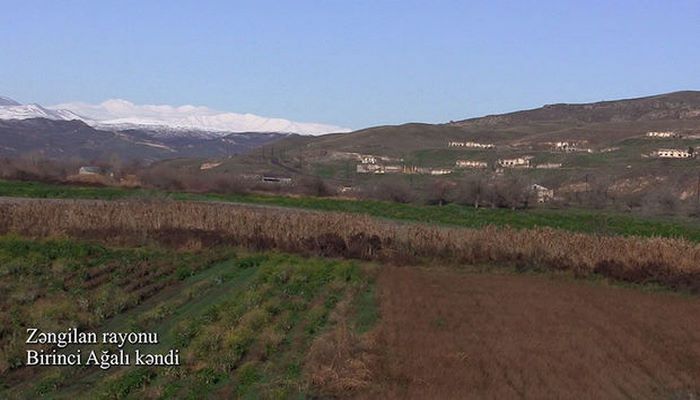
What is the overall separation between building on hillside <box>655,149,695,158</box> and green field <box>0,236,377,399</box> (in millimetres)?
65935

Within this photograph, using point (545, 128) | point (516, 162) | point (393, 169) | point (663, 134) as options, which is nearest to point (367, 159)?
point (393, 169)

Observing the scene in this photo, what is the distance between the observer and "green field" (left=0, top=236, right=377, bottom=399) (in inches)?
457

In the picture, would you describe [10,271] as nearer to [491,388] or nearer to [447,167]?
[491,388]

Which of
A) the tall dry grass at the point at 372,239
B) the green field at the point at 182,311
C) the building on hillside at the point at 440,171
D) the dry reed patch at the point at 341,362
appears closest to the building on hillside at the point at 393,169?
the building on hillside at the point at 440,171

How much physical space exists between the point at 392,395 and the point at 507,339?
181 inches

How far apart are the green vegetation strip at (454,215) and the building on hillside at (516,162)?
Answer: 43.0 meters

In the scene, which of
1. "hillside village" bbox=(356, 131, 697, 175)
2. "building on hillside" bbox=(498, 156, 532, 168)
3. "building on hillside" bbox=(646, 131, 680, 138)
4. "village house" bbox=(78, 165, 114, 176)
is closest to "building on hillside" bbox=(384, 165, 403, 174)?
"hillside village" bbox=(356, 131, 697, 175)

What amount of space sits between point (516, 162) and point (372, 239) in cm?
6926

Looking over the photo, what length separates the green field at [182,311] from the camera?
38.1ft

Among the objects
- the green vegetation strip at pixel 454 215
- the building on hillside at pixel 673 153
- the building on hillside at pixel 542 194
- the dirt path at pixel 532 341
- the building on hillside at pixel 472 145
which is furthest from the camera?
the building on hillside at pixel 472 145

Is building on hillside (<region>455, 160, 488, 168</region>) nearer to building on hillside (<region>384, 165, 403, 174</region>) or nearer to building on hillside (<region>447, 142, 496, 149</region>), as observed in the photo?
building on hillside (<region>384, 165, 403, 174</region>)

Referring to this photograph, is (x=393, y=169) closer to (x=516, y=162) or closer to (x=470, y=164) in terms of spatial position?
(x=470, y=164)

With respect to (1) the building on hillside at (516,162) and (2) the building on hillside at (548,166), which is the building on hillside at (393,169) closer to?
(1) the building on hillside at (516,162)

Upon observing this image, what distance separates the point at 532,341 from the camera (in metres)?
15.6
